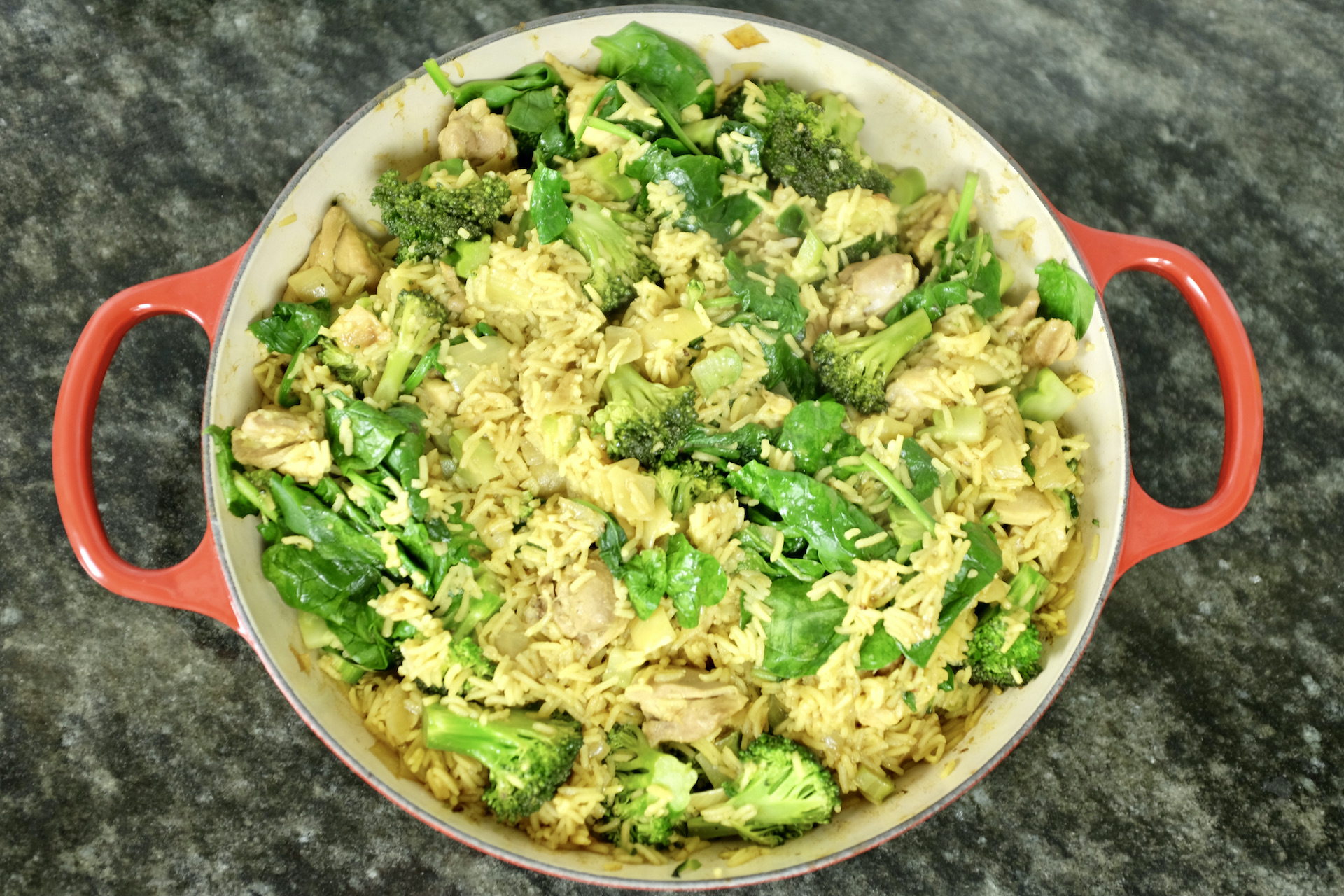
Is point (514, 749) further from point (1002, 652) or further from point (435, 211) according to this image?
point (435, 211)

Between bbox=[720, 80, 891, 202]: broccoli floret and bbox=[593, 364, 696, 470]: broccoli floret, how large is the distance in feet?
3.00

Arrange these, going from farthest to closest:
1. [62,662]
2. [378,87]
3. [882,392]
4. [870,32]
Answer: [870,32] → [378,87] → [62,662] → [882,392]

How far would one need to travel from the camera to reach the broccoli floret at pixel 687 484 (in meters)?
2.83

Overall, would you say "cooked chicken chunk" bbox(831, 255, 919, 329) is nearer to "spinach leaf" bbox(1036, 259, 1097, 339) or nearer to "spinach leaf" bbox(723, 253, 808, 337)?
"spinach leaf" bbox(723, 253, 808, 337)

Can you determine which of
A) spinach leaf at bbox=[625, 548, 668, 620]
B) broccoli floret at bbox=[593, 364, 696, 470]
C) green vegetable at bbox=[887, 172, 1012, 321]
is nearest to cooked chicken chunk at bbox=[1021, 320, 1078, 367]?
green vegetable at bbox=[887, 172, 1012, 321]

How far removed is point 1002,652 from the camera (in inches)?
116

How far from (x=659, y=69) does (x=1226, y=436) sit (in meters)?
2.33

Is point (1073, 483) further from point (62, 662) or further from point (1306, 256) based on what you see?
point (62, 662)

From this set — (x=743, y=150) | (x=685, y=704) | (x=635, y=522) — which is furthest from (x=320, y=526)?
(x=743, y=150)

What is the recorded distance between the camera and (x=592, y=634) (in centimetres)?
282

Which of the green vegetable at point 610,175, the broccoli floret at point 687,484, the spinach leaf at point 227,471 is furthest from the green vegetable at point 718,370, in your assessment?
the spinach leaf at point 227,471

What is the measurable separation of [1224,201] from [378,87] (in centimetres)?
384

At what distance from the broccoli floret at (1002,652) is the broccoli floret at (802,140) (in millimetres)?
1578

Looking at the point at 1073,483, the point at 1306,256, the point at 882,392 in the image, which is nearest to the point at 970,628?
the point at 1073,483
